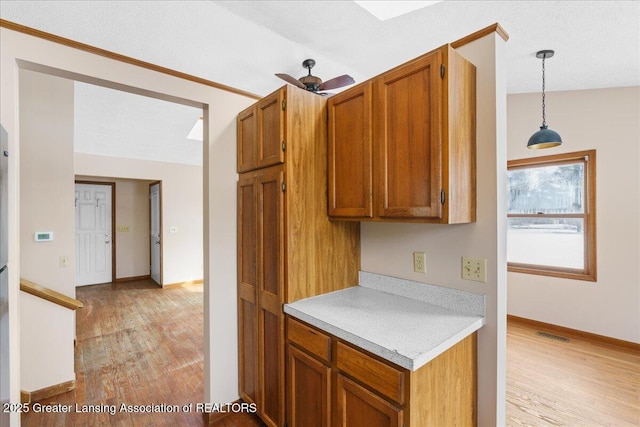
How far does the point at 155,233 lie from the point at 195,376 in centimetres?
428

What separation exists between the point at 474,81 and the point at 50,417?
3529 millimetres

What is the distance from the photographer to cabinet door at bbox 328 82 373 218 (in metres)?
1.66

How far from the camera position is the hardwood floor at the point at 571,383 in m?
2.07

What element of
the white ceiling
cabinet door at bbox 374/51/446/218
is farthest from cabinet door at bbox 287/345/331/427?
the white ceiling

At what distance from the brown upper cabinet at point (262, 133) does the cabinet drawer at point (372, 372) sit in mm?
1102

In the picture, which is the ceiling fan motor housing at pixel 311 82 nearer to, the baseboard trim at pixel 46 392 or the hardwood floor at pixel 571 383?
the hardwood floor at pixel 571 383

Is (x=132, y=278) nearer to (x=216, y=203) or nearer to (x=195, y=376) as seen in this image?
(x=195, y=376)

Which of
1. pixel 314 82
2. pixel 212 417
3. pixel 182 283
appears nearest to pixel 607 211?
pixel 314 82

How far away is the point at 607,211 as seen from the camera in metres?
3.23

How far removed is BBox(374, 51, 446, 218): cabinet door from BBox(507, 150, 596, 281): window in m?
3.17

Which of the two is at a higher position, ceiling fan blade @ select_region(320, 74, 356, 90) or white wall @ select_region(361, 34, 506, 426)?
ceiling fan blade @ select_region(320, 74, 356, 90)

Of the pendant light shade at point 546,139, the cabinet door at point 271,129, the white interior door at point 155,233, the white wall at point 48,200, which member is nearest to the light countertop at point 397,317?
the cabinet door at point 271,129

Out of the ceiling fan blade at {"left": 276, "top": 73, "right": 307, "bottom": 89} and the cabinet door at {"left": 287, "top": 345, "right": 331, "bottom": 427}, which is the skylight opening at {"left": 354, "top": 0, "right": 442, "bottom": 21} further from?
the cabinet door at {"left": 287, "top": 345, "right": 331, "bottom": 427}

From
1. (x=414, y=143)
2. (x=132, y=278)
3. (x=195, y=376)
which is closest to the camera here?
(x=414, y=143)
